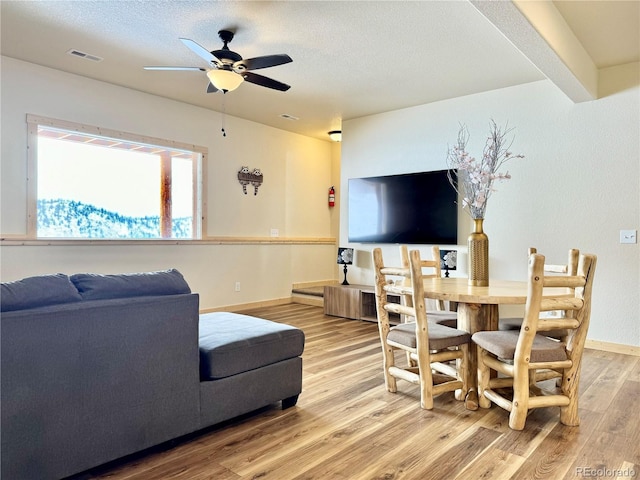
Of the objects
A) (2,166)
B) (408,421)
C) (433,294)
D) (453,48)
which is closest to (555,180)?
(453,48)

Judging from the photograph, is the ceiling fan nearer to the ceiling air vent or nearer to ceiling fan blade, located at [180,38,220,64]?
ceiling fan blade, located at [180,38,220,64]

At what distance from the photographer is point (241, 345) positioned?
2.30m

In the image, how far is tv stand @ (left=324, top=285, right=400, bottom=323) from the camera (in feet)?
17.4

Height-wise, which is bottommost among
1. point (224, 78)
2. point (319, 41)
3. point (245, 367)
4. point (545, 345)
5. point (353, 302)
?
point (353, 302)

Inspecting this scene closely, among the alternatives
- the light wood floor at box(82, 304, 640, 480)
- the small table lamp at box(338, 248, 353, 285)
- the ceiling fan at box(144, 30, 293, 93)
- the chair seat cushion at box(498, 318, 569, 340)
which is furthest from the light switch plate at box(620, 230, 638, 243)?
the ceiling fan at box(144, 30, 293, 93)

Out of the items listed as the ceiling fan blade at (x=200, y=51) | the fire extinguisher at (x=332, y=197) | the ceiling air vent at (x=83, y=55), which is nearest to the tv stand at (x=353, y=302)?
the fire extinguisher at (x=332, y=197)

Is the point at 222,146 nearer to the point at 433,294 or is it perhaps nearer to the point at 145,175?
the point at 145,175

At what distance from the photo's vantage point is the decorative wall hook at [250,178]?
6039 millimetres

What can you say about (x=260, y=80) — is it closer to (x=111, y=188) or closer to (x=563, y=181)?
(x=111, y=188)

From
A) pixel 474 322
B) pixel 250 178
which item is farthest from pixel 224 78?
pixel 250 178

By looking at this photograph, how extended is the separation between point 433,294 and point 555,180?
8.63 feet

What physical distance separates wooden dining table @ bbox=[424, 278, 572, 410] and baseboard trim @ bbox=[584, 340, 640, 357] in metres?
1.79

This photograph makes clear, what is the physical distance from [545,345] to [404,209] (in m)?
3.19

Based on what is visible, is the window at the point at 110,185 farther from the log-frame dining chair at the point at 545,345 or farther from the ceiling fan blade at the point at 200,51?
the log-frame dining chair at the point at 545,345
